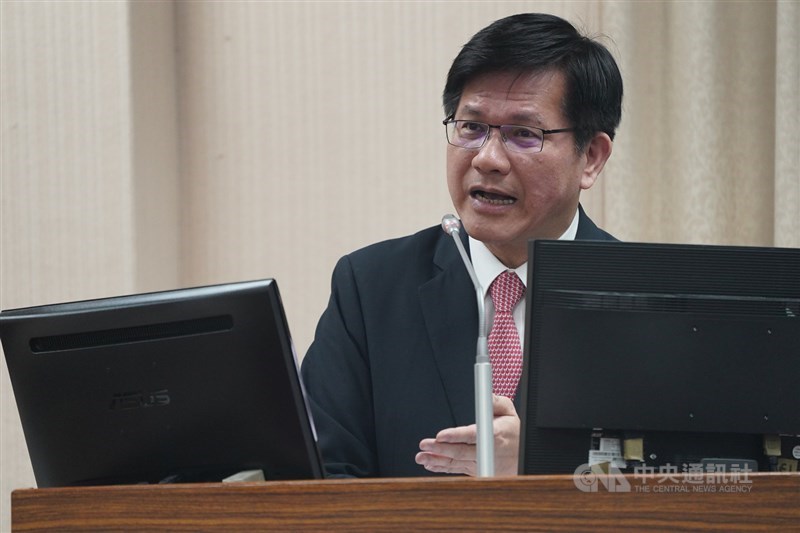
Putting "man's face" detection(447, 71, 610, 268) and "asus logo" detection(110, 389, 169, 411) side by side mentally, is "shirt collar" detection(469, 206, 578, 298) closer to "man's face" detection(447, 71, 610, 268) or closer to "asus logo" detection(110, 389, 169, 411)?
"man's face" detection(447, 71, 610, 268)

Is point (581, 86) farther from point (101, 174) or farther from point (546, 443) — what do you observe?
point (101, 174)

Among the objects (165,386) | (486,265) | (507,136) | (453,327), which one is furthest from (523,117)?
(165,386)

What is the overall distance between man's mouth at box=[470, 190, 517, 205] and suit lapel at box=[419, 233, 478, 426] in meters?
→ 0.14

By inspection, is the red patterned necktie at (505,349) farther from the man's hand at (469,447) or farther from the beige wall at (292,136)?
the beige wall at (292,136)

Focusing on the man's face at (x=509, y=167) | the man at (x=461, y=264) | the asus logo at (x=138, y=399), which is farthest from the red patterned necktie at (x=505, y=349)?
the asus logo at (x=138, y=399)

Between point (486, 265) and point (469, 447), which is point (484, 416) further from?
point (486, 265)

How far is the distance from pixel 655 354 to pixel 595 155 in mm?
928

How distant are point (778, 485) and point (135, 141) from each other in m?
2.03

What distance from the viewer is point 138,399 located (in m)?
1.28

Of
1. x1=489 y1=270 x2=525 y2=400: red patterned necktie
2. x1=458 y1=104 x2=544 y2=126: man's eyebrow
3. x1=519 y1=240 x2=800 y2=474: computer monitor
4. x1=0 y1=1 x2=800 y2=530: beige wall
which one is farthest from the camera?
x1=0 y1=1 x2=800 y2=530: beige wall

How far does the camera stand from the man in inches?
72.7

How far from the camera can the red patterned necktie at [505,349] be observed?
1.81 metres

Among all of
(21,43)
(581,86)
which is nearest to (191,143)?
(21,43)

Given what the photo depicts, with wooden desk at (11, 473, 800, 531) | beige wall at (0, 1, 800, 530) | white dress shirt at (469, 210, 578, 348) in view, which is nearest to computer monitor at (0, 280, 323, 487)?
wooden desk at (11, 473, 800, 531)
